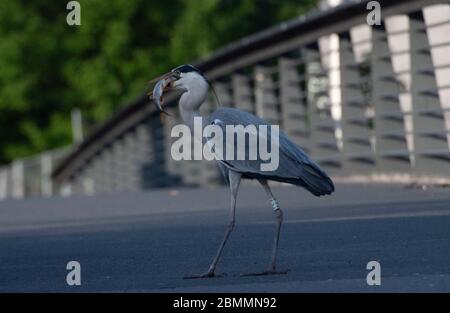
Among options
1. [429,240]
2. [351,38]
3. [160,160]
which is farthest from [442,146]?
[160,160]

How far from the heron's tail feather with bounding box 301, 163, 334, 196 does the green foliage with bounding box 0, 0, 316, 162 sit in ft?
143

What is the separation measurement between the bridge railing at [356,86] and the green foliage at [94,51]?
22342 mm

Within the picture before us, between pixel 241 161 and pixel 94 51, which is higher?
pixel 94 51

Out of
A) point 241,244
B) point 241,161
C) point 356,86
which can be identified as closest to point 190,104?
point 241,161

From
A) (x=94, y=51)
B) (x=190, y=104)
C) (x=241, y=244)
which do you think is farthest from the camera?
(x=94, y=51)

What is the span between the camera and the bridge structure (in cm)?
2053

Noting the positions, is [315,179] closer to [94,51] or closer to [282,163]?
[282,163]

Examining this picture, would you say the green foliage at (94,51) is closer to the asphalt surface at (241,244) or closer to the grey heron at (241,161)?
the asphalt surface at (241,244)

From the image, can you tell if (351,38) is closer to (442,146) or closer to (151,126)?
(442,146)

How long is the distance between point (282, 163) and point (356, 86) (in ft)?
47.2

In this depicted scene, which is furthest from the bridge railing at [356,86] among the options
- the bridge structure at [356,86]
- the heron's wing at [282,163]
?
the heron's wing at [282,163]

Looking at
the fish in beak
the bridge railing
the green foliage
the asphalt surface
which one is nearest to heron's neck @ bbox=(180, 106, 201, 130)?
the fish in beak

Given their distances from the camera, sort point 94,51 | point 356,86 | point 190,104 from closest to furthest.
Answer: point 190,104 → point 356,86 → point 94,51

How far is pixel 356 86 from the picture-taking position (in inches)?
951
